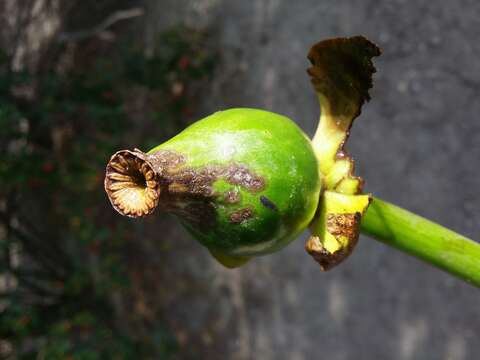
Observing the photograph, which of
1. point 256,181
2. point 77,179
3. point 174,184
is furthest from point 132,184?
point 77,179

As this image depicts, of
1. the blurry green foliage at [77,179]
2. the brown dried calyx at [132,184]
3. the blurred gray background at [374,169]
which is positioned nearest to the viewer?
the brown dried calyx at [132,184]

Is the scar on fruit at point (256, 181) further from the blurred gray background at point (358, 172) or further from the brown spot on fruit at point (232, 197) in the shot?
the blurred gray background at point (358, 172)

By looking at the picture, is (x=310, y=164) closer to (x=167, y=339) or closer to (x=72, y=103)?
(x=72, y=103)

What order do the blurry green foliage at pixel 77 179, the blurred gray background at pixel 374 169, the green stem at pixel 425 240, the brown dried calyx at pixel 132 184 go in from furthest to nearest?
the blurry green foliage at pixel 77 179 < the blurred gray background at pixel 374 169 < the green stem at pixel 425 240 < the brown dried calyx at pixel 132 184

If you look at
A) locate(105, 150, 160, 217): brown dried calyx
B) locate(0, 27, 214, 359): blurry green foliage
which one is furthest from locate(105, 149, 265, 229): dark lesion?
locate(0, 27, 214, 359): blurry green foliage

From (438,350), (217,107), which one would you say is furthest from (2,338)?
(438,350)

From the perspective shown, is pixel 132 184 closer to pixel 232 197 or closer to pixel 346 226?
pixel 232 197

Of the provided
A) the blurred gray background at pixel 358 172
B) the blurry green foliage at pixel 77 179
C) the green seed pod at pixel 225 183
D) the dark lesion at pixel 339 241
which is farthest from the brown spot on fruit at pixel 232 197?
the blurry green foliage at pixel 77 179
